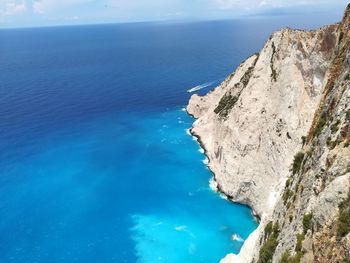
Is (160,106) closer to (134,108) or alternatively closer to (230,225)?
(134,108)

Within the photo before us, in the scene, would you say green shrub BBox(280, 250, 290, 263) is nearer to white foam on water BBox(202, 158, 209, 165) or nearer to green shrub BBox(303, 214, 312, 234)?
green shrub BBox(303, 214, 312, 234)

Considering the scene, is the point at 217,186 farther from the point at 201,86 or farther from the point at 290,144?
the point at 201,86

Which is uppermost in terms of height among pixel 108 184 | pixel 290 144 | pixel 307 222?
pixel 307 222

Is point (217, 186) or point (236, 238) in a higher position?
point (217, 186)

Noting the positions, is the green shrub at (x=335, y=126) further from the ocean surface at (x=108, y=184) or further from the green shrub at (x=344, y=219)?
the ocean surface at (x=108, y=184)

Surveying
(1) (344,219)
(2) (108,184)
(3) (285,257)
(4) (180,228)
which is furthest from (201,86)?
(1) (344,219)

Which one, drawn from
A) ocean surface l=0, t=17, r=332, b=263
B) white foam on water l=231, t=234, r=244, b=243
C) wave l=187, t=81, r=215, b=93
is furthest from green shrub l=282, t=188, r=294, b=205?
wave l=187, t=81, r=215, b=93

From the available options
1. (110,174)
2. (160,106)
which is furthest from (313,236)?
(160,106)

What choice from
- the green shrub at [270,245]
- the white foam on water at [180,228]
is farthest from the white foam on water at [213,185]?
the green shrub at [270,245]
